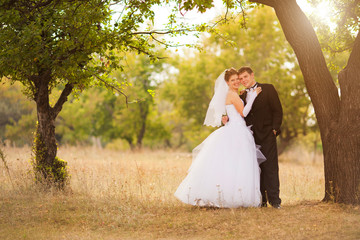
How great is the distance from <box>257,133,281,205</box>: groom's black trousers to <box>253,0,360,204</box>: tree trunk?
99 cm

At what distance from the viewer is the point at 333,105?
7777 mm

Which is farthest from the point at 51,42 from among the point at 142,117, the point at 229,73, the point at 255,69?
the point at 142,117

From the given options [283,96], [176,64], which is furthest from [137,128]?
[283,96]

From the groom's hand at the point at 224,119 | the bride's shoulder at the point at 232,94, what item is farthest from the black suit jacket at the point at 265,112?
the groom's hand at the point at 224,119

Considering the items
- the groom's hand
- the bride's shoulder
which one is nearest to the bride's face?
the bride's shoulder

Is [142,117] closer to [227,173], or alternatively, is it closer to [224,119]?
[224,119]

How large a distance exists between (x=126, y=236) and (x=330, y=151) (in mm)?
4038

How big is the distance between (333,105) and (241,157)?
2.02m

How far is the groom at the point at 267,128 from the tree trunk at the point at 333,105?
0.85m

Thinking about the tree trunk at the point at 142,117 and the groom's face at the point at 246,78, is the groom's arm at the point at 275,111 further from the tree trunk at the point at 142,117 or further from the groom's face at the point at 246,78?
the tree trunk at the point at 142,117

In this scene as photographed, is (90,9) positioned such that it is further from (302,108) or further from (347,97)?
(302,108)

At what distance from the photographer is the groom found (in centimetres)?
768

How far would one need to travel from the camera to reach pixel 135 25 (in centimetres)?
952

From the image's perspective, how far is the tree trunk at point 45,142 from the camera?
32.6 feet
